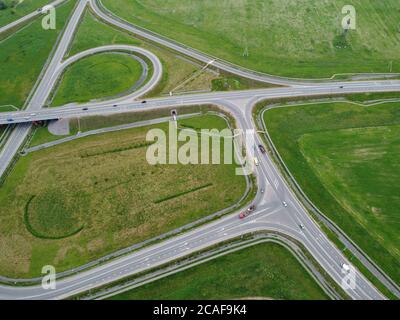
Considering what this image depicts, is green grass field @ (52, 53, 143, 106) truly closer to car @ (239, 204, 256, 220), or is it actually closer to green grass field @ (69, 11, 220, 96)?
green grass field @ (69, 11, 220, 96)

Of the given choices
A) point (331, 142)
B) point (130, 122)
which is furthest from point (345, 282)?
point (130, 122)

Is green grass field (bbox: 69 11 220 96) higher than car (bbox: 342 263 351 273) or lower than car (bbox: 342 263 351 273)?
higher

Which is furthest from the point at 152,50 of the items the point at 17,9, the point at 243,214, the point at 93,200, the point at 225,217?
the point at 17,9

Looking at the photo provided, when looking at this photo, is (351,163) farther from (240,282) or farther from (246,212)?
(240,282)

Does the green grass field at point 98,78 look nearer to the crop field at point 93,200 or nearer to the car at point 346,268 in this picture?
the crop field at point 93,200

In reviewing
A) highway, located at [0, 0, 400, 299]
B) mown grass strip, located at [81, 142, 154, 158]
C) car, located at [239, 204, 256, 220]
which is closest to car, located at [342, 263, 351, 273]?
highway, located at [0, 0, 400, 299]

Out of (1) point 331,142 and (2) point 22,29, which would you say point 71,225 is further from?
(2) point 22,29

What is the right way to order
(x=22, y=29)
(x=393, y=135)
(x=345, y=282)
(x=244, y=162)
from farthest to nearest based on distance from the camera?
1. (x=22, y=29)
2. (x=393, y=135)
3. (x=244, y=162)
4. (x=345, y=282)
